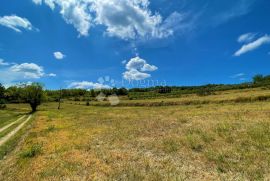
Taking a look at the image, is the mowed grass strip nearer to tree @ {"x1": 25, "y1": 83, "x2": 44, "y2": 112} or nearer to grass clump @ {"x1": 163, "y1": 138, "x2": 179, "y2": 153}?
grass clump @ {"x1": 163, "y1": 138, "x2": 179, "y2": 153}

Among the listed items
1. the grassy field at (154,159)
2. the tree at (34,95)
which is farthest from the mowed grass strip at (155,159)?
the tree at (34,95)

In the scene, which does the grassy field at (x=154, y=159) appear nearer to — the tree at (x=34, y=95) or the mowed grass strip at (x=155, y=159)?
the mowed grass strip at (x=155, y=159)

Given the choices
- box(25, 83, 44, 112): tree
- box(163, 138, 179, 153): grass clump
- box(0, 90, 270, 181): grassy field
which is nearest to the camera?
box(0, 90, 270, 181): grassy field

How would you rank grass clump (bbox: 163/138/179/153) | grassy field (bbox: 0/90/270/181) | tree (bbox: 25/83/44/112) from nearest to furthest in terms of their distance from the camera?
grassy field (bbox: 0/90/270/181) < grass clump (bbox: 163/138/179/153) < tree (bbox: 25/83/44/112)

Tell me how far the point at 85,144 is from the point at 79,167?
20.6 ft

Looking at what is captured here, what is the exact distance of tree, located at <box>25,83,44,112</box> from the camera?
3056 inches

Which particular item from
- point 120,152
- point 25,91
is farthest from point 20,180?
point 25,91

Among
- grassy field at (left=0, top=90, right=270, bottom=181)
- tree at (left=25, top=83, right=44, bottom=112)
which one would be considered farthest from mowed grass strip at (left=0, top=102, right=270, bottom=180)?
tree at (left=25, top=83, right=44, bottom=112)

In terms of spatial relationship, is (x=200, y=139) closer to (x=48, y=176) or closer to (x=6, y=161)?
(x=48, y=176)

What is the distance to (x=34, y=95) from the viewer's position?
257ft

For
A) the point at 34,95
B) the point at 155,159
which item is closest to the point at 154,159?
the point at 155,159

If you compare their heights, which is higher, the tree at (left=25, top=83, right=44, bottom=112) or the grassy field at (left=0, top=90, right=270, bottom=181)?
the tree at (left=25, top=83, right=44, bottom=112)

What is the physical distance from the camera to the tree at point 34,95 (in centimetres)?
7762

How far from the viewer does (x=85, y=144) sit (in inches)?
750
